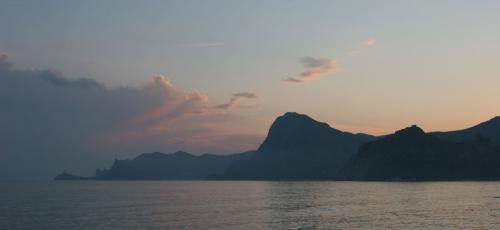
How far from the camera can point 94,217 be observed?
111m

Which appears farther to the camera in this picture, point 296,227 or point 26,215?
point 26,215

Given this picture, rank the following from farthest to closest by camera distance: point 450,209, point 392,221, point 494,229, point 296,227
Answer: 1. point 450,209
2. point 392,221
3. point 296,227
4. point 494,229

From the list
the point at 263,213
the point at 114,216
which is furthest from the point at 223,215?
the point at 114,216

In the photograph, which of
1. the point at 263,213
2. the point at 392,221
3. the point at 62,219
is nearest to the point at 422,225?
the point at 392,221

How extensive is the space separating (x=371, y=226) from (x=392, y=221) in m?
9.50

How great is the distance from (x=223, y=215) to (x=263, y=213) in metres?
12.1

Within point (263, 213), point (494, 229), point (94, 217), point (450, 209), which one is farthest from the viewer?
point (450, 209)

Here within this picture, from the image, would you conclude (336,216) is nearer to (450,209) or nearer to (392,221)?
(392,221)

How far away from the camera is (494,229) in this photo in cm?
8600

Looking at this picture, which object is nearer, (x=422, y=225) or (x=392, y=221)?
(x=422, y=225)

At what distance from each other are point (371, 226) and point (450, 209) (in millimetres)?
47698

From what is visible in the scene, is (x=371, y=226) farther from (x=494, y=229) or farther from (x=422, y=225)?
(x=494, y=229)

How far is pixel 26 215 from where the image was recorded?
4577 inches

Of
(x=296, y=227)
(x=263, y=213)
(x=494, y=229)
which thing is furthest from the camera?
(x=263, y=213)
